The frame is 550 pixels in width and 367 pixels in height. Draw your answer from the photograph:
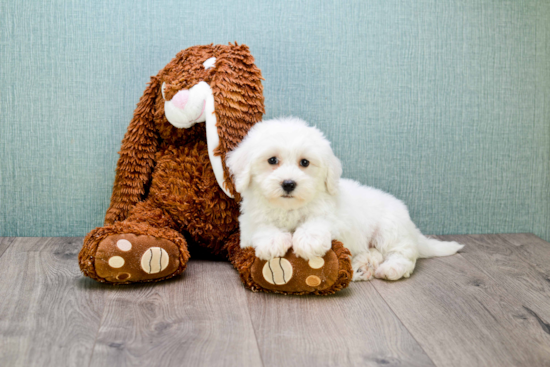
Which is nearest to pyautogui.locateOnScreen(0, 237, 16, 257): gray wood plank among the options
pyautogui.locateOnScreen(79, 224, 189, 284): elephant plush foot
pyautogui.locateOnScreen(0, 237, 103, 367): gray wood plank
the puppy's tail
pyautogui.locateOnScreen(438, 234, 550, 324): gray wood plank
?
pyautogui.locateOnScreen(0, 237, 103, 367): gray wood plank

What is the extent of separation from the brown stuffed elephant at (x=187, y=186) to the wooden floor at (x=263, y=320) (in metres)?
0.07

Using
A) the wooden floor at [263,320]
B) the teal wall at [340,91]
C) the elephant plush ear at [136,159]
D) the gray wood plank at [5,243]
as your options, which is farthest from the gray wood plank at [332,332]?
the gray wood plank at [5,243]

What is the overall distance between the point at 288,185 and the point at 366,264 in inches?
18.4

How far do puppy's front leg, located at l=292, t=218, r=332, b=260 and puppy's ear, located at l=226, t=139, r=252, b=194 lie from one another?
217 millimetres

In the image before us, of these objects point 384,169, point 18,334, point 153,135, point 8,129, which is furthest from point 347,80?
point 18,334

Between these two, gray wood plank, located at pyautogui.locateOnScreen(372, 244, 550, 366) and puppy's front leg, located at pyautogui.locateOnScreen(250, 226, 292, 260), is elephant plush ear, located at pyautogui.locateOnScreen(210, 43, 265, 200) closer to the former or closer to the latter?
puppy's front leg, located at pyautogui.locateOnScreen(250, 226, 292, 260)

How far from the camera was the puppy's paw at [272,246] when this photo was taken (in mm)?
1517

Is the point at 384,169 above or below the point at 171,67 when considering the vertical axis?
below

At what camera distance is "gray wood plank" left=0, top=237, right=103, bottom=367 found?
3.90ft

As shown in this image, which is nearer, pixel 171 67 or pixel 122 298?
pixel 122 298

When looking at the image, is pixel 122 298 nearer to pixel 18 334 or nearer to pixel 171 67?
pixel 18 334

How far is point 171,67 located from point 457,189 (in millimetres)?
1319

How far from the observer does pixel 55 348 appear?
47.6 inches

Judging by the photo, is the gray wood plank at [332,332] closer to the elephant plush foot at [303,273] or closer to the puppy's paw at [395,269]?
the elephant plush foot at [303,273]
